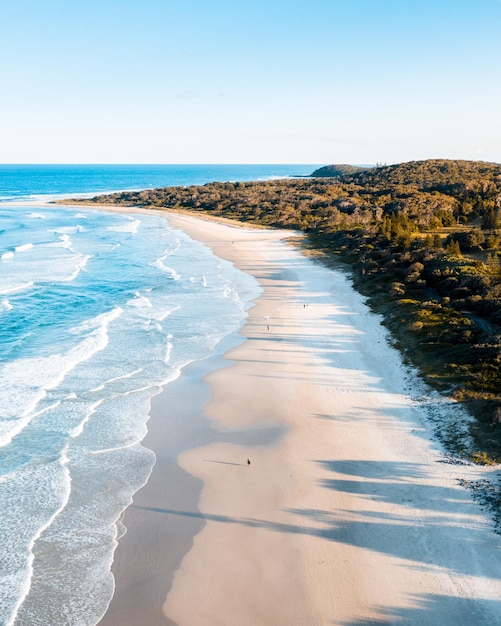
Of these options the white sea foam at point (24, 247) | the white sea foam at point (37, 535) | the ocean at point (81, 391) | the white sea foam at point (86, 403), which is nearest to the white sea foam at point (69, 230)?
the white sea foam at point (24, 247)

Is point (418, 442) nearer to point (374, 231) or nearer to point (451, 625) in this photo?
point (451, 625)

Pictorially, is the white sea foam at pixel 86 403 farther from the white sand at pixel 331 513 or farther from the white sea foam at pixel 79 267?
the white sand at pixel 331 513

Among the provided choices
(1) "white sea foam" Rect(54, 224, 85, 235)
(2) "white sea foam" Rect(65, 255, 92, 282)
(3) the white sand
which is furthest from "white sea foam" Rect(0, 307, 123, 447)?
(1) "white sea foam" Rect(54, 224, 85, 235)

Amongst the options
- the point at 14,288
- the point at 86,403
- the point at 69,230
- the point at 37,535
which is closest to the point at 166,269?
the point at 14,288

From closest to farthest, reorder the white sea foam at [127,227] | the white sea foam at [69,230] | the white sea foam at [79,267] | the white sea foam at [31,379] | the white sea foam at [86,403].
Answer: the white sea foam at [86,403]
the white sea foam at [31,379]
the white sea foam at [79,267]
the white sea foam at [69,230]
the white sea foam at [127,227]

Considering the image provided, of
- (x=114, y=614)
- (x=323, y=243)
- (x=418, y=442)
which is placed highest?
(x=323, y=243)

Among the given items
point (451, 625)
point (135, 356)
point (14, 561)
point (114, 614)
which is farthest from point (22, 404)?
point (451, 625)
